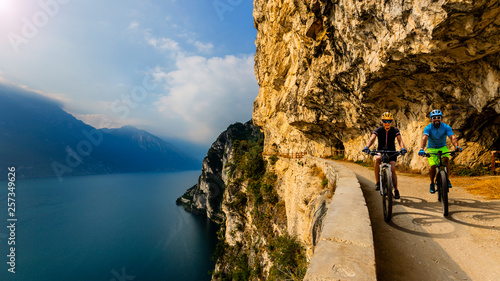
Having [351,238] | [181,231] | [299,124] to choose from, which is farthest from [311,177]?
[181,231]

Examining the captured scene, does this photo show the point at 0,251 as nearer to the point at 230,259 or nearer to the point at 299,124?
the point at 230,259

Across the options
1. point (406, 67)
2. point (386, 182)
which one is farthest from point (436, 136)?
point (406, 67)

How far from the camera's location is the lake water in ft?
137

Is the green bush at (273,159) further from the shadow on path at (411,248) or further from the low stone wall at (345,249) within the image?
the low stone wall at (345,249)

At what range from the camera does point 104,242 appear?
52938 mm

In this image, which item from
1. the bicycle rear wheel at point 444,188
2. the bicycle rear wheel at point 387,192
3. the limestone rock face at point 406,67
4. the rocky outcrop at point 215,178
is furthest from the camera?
the rocky outcrop at point 215,178

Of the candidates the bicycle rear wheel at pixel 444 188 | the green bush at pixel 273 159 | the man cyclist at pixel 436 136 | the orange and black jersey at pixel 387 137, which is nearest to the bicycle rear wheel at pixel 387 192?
the orange and black jersey at pixel 387 137

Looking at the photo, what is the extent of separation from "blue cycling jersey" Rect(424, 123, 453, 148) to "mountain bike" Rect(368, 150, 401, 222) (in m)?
1.21

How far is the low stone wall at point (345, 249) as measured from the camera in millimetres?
1502

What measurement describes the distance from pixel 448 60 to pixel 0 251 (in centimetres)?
8472

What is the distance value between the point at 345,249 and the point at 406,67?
10.6 m

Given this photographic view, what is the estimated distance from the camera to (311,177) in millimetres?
10711

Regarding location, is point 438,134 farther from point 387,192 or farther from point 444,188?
point 387,192

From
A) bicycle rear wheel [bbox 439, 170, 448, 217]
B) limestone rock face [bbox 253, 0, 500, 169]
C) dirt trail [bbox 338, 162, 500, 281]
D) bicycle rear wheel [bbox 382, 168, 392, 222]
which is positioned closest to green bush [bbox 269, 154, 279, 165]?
limestone rock face [bbox 253, 0, 500, 169]
